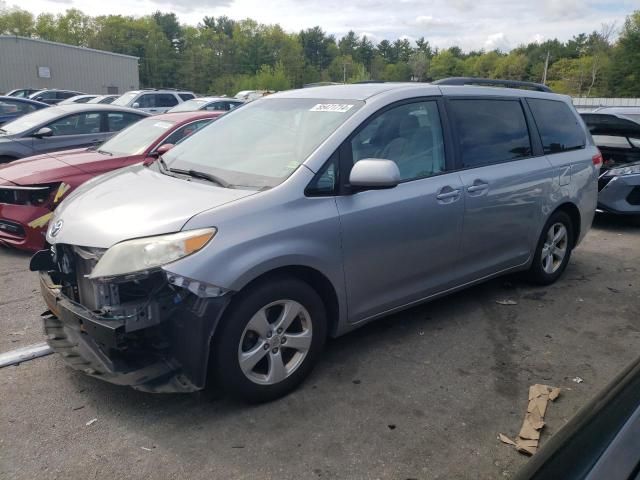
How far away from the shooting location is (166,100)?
19.0m

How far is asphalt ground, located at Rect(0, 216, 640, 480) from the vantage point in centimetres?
261

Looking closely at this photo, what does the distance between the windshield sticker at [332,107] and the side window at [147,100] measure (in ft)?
51.6

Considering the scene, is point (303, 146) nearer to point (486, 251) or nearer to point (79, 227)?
point (79, 227)

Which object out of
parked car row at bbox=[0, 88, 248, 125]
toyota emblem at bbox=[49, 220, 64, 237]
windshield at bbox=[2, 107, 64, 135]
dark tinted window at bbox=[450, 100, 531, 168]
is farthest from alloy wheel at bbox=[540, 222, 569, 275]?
parked car row at bbox=[0, 88, 248, 125]

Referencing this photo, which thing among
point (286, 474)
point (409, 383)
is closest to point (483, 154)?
point (409, 383)

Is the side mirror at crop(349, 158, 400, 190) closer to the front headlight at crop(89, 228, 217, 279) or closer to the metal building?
the front headlight at crop(89, 228, 217, 279)

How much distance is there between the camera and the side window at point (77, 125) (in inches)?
312

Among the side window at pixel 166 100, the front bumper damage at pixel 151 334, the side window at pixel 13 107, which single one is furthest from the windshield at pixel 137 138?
the side window at pixel 166 100

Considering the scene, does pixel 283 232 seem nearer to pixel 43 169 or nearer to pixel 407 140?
pixel 407 140

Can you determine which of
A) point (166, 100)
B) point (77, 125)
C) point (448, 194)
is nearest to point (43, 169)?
point (77, 125)

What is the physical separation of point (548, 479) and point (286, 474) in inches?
58.3

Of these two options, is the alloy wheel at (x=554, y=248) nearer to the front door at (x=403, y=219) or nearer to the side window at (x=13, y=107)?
the front door at (x=403, y=219)

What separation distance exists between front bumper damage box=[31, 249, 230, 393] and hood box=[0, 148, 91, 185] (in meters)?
3.19

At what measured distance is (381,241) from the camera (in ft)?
11.3
